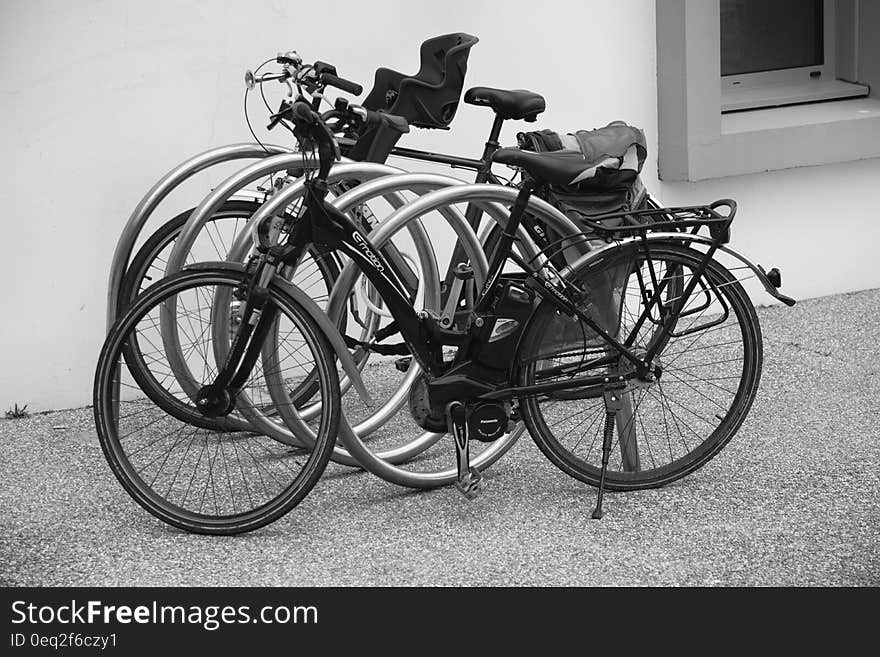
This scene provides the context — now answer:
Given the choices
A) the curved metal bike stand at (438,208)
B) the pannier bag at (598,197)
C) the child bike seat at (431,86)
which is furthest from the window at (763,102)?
the curved metal bike stand at (438,208)

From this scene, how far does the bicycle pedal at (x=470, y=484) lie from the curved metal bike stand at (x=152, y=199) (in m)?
1.29

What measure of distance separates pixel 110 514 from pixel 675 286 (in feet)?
6.07

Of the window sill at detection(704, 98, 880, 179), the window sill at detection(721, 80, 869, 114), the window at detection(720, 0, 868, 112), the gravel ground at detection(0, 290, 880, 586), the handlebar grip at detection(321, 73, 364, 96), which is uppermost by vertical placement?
the handlebar grip at detection(321, 73, 364, 96)

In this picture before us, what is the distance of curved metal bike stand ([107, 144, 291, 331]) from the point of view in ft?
14.2

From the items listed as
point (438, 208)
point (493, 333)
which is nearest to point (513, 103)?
point (438, 208)

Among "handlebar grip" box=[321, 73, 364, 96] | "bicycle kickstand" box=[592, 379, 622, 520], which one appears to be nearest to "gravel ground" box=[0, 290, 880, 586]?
"bicycle kickstand" box=[592, 379, 622, 520]

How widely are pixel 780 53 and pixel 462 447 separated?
10.9 feet

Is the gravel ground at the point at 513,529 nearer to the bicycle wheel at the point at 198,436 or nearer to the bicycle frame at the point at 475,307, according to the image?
the bicycle wheel at the point at 198,436

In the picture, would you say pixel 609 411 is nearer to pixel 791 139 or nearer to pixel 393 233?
pixel 393 233

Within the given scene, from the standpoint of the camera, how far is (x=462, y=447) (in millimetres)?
3789

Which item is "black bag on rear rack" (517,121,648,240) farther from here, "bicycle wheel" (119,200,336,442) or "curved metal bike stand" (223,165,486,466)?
"bicycle wheel" (119,200,336,442)

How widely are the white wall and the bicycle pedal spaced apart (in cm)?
172

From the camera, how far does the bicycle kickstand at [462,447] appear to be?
12.4ft

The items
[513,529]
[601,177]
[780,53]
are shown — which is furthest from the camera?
[780,53]
